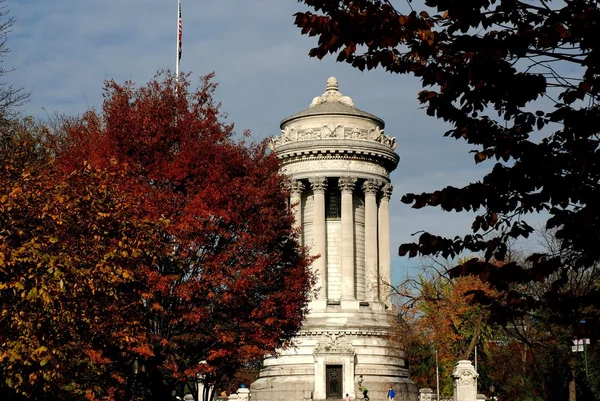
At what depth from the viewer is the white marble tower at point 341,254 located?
55.9m

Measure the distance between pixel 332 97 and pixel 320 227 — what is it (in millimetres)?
10697

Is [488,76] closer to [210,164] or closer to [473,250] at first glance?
[473,250]

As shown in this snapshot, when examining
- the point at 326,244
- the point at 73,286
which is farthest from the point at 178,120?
the point at 326,244

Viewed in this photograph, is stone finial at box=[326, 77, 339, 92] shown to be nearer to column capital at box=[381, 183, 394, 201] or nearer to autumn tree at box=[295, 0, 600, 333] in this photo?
column capital at box=[381, 183, 394, 201]

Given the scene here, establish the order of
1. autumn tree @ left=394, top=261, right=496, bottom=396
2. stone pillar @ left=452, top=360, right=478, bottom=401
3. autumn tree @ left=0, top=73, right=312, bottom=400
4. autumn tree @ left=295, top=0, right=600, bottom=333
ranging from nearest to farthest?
autumn tree @ left=295, top=0, right=600, bottom=333
autumn tree @ left=0, top=73, right=312, bottom=400
stone pillar @ left=452, top=360, right=478, bottom=401
autumn tree @ left=394, top=261, right=496, bottom=396

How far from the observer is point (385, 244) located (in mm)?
60781

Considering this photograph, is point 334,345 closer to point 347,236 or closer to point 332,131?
point 347,236

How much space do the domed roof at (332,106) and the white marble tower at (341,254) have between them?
0.27 ft

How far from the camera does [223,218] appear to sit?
78.2ft

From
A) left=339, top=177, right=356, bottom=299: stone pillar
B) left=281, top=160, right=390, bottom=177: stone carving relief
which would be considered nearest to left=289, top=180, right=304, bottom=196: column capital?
left=281, top=160, right=390, bottom=177: stone carving relief

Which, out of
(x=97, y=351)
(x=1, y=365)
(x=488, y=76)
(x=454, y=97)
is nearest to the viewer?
(x=488, y=76)

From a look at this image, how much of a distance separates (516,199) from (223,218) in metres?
14.5

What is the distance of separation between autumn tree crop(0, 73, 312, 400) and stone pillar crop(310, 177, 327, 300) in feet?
96.5

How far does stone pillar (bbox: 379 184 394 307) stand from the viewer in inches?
→ 2362
